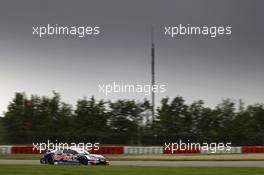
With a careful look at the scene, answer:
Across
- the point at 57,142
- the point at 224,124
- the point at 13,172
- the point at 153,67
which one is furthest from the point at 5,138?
the point at 13,172

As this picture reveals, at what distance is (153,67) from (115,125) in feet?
59.7

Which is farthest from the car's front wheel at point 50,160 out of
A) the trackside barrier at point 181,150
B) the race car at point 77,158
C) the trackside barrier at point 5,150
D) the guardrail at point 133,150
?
the trackside barrier at point 181,150

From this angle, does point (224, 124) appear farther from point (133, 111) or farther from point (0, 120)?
point (0, 120)

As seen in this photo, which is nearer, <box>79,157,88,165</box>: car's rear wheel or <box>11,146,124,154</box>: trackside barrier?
<box>79,157,88,165</box>: car's rear wheel

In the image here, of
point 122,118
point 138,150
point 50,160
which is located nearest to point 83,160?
point 50,160

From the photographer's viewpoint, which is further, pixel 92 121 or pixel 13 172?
pixel 92 121

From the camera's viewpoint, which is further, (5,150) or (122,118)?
(122,118)

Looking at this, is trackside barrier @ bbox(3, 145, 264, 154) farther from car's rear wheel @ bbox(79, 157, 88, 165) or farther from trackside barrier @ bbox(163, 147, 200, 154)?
car's rear wheel @ bbox(79, 157, 88, 165)

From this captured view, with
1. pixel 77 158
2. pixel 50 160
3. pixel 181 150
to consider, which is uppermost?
pixel 181 150

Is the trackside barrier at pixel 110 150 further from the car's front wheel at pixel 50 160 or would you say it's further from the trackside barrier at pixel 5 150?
the car's front wheel at pixel 50 160

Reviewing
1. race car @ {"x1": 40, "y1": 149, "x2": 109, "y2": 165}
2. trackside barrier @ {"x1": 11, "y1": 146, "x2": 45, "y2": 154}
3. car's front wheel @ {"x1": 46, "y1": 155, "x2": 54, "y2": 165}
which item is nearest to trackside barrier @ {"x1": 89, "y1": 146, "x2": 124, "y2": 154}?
trackside barrier @ {"x1": 11, "y1": 146, "x2": 45, "y2": 154}

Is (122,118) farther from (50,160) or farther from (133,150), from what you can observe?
(50,160)

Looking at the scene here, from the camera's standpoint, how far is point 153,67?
124 ft

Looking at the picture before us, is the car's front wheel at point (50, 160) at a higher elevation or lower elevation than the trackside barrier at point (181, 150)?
lower
